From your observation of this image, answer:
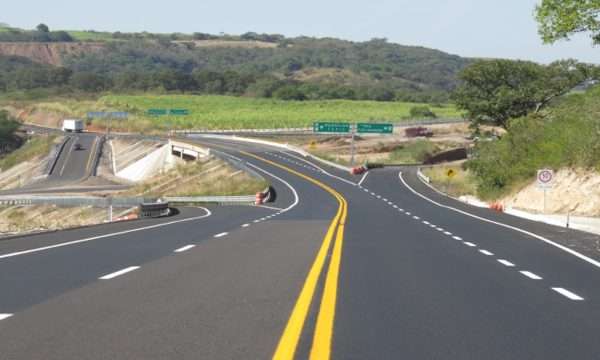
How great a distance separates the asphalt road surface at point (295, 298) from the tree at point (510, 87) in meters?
63.2

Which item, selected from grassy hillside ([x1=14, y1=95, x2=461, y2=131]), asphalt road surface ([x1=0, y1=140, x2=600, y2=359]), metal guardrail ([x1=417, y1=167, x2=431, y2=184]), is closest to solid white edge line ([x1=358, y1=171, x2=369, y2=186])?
metal guardrail ([x1=417, y1=167, x2=431, y2=184])

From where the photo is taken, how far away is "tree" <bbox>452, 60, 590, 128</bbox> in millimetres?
84125

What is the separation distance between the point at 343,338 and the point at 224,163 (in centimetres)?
8303

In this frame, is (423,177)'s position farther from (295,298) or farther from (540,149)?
(295,298)

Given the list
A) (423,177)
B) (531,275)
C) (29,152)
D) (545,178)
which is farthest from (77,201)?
(29,152)

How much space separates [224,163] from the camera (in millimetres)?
91250

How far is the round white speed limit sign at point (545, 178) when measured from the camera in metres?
35.8

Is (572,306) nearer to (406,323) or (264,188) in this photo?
(406,323)

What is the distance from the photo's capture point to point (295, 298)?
11508mm


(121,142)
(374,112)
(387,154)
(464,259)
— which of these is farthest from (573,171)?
(374,112)

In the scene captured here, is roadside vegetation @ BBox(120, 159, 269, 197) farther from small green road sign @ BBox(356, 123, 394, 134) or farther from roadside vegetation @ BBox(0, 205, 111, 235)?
small green road sign @ BBox(356, 123, 394, 134)

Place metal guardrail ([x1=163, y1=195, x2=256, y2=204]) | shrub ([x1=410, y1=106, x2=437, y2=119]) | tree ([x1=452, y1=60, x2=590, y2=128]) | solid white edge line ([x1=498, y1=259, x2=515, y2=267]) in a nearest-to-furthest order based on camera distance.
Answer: solid white edge line ([x1=498, y1=259, x2=515, y2=267]) < metal guardrail ([x1=163, y1=195, x2=256, y2=204]) < tree ([x1=452, y1=60, x2=590, y2=128]) < shrub ([x1=410, y1=106, x2=437, y2=119])

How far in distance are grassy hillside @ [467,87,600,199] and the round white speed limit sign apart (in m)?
4.40

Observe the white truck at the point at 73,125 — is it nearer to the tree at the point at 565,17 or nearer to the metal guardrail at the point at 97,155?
the metal guardrail at the point at 97,155
